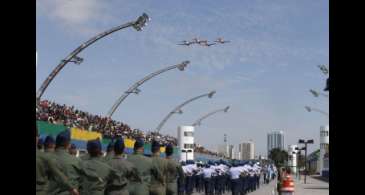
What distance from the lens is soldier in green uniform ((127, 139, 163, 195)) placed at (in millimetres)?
9602

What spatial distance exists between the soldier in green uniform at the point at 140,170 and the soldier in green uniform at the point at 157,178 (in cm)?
30

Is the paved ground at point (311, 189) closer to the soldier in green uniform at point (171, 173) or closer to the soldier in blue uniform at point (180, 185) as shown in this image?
the soldier in blue uniform at point (180, 185)

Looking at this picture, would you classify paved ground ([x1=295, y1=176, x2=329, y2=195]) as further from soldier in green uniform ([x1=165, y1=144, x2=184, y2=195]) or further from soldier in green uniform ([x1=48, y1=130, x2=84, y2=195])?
soldier in green uniform ([x1=48, y1=130, x2=84, y2=195])

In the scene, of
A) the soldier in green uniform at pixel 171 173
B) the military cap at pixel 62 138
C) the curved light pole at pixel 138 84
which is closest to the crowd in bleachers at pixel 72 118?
the curved light pole at pixel 138 84

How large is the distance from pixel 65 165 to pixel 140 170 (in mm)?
2294

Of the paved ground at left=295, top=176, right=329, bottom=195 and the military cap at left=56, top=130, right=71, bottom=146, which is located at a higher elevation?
the military cap at left=56, top=130, right=71, bottom=146

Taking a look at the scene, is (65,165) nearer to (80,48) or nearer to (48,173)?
(48,173)

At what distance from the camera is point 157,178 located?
10.7 meters

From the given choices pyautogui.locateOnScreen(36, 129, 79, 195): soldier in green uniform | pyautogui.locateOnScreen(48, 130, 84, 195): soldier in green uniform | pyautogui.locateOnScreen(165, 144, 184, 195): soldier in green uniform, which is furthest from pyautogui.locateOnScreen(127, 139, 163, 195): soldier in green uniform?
pyautogui.locateOnScreen(36, 129, 79, 195): soldier in green uniform

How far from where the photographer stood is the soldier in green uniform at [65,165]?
7.56 m

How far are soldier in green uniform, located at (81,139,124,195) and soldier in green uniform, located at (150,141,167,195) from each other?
2461 mm
